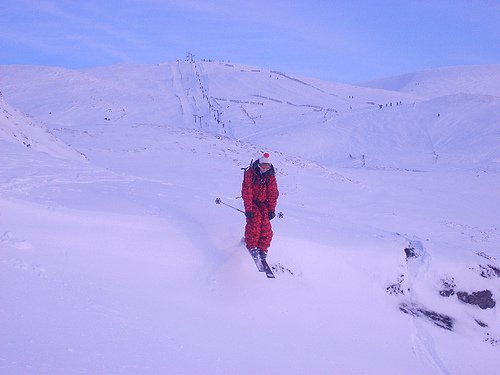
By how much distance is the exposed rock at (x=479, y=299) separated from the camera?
9086 millimetres

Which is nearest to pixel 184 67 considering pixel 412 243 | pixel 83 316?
pixel 412 243

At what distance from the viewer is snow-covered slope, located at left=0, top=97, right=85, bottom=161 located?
49.6 feet

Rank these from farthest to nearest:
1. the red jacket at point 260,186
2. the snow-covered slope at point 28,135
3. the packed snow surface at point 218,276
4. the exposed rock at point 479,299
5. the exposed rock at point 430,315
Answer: the snow-covered slope at point 28,135 → the exposed rock at point 479,299 → the exposed rock at point 430,315 → the red jacket at point 260,186 → the packed snow surface at point 218,276

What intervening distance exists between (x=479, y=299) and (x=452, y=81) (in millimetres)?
91386

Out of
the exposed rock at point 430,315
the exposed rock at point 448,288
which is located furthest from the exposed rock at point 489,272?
the exposed rock at point 430,315

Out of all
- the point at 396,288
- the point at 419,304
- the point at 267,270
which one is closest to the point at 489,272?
the point at 419,304

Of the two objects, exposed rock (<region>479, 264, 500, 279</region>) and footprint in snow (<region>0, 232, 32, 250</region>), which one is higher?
footprint in snow (<region>0, 232, 32, 250</region>)

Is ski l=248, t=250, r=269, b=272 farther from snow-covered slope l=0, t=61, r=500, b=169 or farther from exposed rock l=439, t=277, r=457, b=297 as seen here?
snow-covered slope l=0, t=61, r=500, b=169

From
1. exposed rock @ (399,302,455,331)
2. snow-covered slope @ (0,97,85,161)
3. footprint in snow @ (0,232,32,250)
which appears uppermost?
snow-covered slope @ (0,97,85,161)

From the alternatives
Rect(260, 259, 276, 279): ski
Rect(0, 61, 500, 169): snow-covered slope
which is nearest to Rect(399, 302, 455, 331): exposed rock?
Rect(260, 259, 276, 279): ski

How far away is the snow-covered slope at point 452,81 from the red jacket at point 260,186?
241 feet

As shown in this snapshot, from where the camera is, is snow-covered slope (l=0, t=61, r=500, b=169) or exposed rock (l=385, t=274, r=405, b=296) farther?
snow-covered slope (l=0, t=61, r=500, b=169)

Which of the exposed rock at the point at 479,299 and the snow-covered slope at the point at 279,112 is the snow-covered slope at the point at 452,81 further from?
the exposed rock at the point at 479,299

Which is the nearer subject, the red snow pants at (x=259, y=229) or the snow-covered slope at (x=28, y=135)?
the red snow pants at (x=259, y=229)
